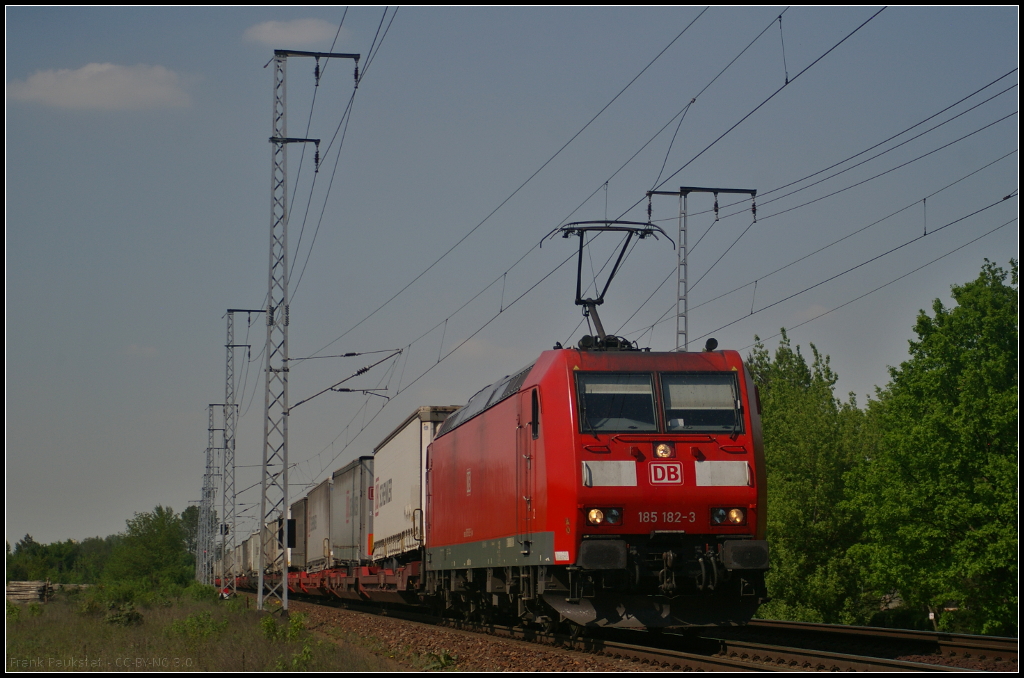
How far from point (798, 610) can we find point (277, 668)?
87.3 feet

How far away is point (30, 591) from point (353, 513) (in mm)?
20302

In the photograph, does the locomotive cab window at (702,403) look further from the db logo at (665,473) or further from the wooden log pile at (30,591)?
the wooden log pile at (30,591)

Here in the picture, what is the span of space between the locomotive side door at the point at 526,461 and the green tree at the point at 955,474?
1957 centimetres

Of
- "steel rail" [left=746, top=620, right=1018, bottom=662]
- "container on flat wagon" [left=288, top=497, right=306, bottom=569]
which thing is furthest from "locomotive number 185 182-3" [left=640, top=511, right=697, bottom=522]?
"container on flat wagon" [left=288, top=497, right=306, bottom=569]

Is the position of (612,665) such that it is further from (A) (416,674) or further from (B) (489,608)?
(B) (489,608)

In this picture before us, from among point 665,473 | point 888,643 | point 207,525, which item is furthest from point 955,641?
point 207,525

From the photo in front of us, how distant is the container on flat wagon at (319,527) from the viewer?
119 ft

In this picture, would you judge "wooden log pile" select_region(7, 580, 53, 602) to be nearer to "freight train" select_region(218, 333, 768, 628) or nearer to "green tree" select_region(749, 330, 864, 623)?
"green tree" select_region(749, 330, 864, 623)

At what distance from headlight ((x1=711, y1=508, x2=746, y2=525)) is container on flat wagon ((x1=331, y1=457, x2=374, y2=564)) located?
16110mm

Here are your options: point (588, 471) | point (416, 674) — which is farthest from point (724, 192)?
point (416, 674)

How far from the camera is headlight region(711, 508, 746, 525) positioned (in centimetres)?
→ 1302

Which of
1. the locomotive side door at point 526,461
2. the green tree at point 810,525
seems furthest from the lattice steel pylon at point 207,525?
the locomotive side door at point 526,461

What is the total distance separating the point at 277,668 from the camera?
12727mm

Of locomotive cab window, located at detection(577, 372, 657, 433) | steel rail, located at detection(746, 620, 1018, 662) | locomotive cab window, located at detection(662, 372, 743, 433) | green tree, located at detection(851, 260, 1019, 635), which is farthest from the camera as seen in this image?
green tree, located at detection(851, 260, 1019, 635)
